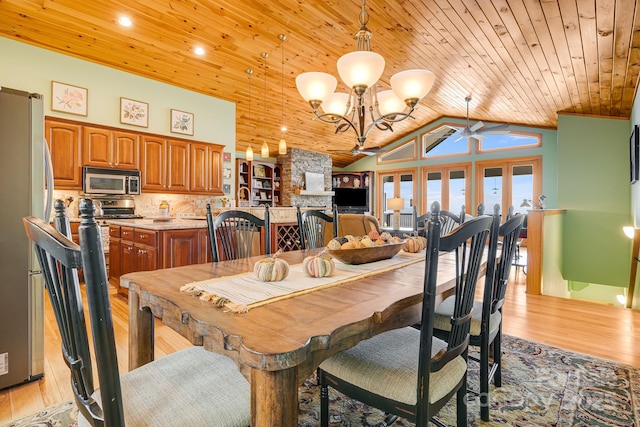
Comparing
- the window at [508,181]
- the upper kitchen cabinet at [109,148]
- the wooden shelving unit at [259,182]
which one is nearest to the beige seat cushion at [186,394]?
the upper kitchen cabinet at [109,148]

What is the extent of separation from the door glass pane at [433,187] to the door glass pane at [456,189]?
0.31 meters

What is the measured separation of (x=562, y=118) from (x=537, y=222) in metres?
2.46

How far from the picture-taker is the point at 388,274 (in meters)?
1.53

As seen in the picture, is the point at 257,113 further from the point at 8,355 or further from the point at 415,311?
the point at 415,311

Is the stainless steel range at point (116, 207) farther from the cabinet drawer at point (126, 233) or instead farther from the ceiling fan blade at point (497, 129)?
the ceiling fan blade at point (497, 129)

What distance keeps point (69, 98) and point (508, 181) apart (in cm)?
874

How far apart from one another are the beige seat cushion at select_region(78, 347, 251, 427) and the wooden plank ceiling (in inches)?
139

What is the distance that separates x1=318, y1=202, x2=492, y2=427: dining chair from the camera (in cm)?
102

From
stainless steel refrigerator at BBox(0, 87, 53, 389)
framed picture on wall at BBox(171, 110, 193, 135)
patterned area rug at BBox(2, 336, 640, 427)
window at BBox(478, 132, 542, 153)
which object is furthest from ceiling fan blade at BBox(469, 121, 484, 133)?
stainless steel refrigerator at BBox(0, 87, 53, 389)

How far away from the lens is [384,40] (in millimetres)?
4207

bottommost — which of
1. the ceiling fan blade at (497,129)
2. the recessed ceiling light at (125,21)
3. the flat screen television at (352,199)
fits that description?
the flat screen television at (352,199)

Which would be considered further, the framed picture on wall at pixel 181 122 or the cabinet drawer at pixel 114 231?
the framed picture on wall at pixel 181 122

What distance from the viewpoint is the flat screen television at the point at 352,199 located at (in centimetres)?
1045

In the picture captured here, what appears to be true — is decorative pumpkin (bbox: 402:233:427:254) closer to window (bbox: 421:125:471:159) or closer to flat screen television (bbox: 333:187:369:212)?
window (bbox: 421:125:471:159)
